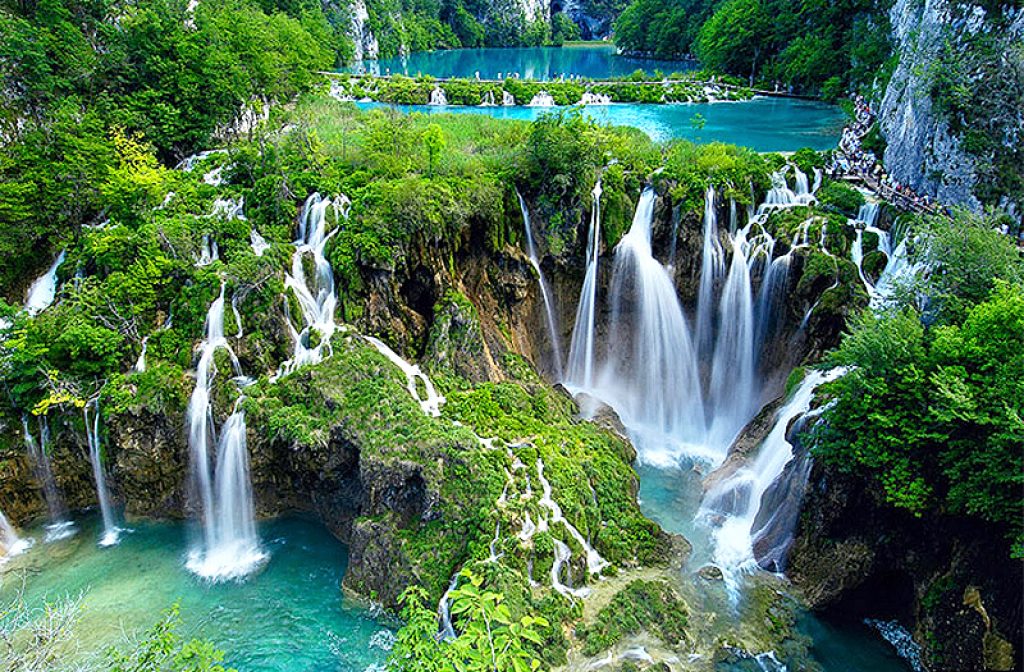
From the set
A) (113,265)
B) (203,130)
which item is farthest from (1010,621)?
(203,130)

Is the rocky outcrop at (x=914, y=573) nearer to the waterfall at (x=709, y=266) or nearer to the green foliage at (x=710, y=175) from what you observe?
the waterfall at (x=709, y=266)

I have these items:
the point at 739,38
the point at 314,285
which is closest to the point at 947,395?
the point at 314,285

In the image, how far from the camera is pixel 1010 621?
37.0ft

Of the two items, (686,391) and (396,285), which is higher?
(396,285)

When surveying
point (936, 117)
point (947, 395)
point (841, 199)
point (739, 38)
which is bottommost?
point (947, 395)

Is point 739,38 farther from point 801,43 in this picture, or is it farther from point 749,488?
point 749,488

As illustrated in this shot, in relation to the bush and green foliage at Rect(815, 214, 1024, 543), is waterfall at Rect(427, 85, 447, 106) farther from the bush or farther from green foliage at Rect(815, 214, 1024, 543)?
green foliage at Rect(815, 214, 1024, 543)

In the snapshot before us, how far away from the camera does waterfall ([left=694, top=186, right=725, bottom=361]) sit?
2139 centimetres

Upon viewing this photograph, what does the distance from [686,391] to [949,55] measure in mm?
14638

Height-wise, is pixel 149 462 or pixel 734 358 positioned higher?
pixel 734 358

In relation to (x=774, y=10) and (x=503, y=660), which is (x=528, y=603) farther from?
(x=774, y=10)

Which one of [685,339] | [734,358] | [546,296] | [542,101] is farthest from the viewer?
[542,101]

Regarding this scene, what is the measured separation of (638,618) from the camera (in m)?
13.1

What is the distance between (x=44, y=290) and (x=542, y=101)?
4244 centimetres
